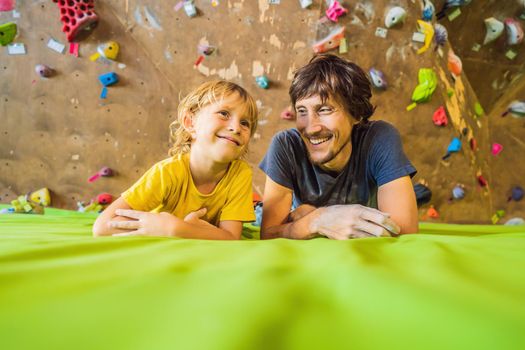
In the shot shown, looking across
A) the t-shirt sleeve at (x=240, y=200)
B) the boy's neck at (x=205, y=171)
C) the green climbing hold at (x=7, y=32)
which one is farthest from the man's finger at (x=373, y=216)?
the green climbing hold at (x=7, y=32)

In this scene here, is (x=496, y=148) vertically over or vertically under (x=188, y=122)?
over

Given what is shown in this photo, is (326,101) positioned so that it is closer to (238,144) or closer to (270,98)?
(238,144)

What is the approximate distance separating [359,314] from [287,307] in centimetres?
5

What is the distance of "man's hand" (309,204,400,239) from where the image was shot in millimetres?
729

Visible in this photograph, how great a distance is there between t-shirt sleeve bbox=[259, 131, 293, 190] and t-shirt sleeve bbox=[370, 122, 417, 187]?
26cm

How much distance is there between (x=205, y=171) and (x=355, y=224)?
20.1 inches

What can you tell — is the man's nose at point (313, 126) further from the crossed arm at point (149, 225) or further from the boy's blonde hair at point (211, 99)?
the crossed arm at point (149, 225)

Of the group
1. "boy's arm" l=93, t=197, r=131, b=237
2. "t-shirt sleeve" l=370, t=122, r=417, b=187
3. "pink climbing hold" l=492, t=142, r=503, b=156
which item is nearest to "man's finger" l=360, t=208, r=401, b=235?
"t-shirt sleeve" l=370, t=122, r=417, b=187

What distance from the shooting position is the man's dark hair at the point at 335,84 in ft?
3.41

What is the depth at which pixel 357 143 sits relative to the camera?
110 centimetres

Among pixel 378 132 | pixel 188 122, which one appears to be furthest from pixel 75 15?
pixel 378 132

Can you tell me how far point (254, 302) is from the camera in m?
0.26

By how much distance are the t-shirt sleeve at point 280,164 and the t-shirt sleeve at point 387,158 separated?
0.86 ft

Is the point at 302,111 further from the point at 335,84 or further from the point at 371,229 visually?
the point at 371,229
